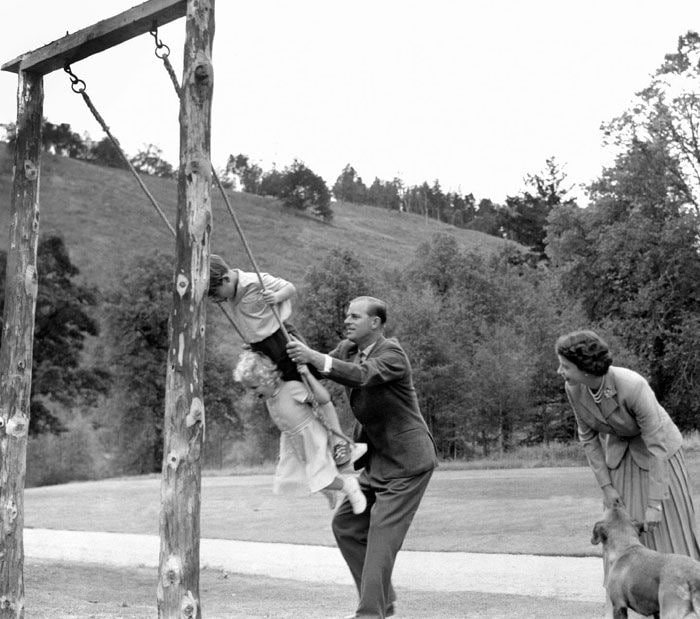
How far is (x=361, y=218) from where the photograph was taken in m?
125

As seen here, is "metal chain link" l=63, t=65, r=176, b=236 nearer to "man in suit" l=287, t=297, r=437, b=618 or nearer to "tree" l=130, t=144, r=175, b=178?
"man in suit" l=287, t=297, r=437, b=618

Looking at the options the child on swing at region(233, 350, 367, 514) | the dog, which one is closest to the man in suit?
the child on swing at region(233, 350, 367, 514)

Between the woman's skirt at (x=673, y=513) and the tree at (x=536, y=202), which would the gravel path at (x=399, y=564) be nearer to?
the woman's skirt at (x=673, y=513)

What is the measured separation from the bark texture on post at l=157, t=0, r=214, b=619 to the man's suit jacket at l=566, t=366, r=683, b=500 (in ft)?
8.37

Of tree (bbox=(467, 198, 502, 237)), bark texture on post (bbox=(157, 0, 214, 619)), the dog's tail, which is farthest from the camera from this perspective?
tree (bbox=(467, 198, 502, 237))

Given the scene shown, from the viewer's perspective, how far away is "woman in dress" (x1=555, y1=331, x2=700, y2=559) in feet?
21.4

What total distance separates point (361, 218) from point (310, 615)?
11594 centimetres

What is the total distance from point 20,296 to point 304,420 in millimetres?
3081

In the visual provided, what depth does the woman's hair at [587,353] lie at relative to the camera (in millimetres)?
6441

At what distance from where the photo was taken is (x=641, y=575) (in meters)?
6.01

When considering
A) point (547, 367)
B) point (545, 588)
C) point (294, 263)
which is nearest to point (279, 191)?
point (294, 263)

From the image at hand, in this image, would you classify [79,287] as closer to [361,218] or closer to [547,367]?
[547,367]

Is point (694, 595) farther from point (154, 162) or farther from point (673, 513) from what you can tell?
point (154, 162)

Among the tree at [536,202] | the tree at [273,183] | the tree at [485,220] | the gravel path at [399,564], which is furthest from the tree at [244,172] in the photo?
the gravel path at [399,564]
